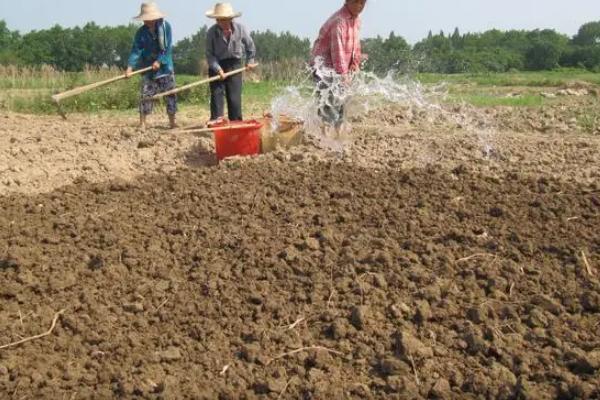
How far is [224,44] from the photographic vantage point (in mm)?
8383

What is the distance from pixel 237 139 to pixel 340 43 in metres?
1.48

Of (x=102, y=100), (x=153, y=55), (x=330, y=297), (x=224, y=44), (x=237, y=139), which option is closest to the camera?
(x=330, y=297)

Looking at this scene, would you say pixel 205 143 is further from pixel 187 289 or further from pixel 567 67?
pixel 567 67

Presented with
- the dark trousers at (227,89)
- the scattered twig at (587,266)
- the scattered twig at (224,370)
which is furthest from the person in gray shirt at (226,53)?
the scattered twig at (224,370)

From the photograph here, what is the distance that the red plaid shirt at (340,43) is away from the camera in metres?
7.23

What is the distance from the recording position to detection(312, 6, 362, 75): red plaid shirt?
7234 millimetres

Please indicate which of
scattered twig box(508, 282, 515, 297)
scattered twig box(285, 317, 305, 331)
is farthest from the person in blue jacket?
scattered twig box(508, 282, 515, 297)

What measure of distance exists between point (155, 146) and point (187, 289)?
366 centimetres

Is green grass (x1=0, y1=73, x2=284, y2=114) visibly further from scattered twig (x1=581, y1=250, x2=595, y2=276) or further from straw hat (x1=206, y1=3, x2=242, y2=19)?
scattered twig (x1=581, y1=250, x2=595, y2=276)

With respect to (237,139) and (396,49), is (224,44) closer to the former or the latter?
(237,139)

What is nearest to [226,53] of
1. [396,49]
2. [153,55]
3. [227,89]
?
[227,89]

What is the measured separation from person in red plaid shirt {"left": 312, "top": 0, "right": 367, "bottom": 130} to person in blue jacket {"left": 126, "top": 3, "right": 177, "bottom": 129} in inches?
81.8

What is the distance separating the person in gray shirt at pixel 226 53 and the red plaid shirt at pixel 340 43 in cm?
119

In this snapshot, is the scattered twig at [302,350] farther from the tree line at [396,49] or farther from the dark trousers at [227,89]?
the tree line at [396,49]
